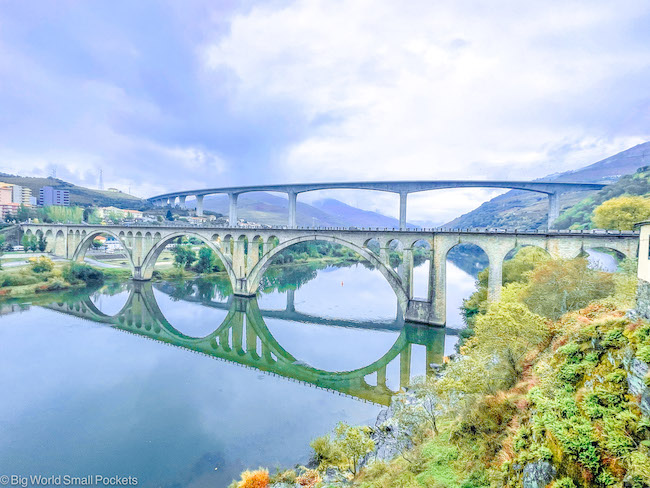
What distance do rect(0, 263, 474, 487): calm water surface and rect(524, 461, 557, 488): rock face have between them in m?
8.14

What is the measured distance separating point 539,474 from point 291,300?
1258 inches

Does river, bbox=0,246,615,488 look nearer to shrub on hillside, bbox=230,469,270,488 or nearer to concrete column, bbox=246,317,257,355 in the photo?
concrete column, bbox=246,317,257,355

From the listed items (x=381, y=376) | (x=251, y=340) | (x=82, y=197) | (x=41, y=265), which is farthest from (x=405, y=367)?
(x=82, y=197)

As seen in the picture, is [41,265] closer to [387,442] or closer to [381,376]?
[381,376]

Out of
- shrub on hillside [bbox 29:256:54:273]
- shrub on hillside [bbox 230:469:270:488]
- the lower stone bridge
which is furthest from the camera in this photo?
shrub on hillside [bbox 29:256:54:273]

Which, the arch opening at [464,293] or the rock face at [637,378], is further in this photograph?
the arch opening at [464,293]

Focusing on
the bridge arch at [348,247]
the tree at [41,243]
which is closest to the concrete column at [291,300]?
the bridge arch at [348,247]

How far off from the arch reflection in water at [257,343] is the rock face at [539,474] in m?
10.7

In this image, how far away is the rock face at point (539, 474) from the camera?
5082 millimetres

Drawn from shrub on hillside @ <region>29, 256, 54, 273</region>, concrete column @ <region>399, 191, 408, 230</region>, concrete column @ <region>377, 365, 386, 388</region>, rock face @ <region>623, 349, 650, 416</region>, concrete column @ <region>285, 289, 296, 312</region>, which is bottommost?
concrete column @ <region>377, 365, 386, 388</region>

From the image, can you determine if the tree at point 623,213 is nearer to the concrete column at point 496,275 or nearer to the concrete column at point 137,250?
the concrete column at point 496,275

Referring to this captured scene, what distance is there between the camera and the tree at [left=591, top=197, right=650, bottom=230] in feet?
73.7

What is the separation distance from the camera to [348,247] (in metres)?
30.5

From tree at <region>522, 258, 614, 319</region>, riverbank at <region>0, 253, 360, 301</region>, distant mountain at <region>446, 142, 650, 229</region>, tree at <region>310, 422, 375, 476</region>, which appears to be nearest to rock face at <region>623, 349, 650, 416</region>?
tree at <region>310, 422, 375, 476</region>
